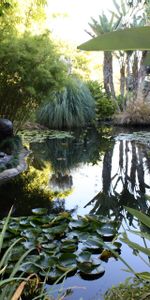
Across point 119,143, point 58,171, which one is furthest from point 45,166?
point 119,143

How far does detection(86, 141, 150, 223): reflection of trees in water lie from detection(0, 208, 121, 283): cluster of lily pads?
1.43 feet

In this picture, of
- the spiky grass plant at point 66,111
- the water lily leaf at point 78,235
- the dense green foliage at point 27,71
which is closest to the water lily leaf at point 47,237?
the water lily leaf at point 78,235

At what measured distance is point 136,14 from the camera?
11.2 meters

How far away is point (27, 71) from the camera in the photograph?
5332 millimetres

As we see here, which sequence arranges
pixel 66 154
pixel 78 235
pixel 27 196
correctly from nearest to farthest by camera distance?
pixel 78 235, pixel 27 196, pixel 66 154

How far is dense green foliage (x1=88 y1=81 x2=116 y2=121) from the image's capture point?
39.4ft

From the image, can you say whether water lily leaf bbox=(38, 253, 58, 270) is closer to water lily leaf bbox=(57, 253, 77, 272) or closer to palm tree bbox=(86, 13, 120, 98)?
water lily leaf bbox=(57, 253, 77, 272)

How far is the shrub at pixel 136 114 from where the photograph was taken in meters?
10.4

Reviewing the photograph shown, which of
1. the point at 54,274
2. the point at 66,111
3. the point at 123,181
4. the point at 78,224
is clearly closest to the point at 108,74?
the point at 66,111

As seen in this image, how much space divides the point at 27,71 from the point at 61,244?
11.8ft

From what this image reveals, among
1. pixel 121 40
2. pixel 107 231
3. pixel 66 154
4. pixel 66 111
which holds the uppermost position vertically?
pixel 121 40

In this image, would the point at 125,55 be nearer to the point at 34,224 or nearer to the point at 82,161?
the point at 82,161

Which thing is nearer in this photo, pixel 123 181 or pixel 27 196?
pixel 27 196

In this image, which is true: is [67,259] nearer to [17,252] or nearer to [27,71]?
[17,252]
